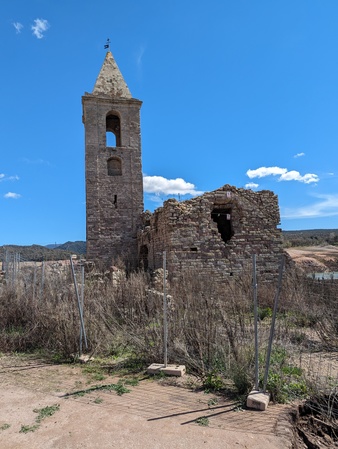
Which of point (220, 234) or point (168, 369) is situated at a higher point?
point (220, 234)

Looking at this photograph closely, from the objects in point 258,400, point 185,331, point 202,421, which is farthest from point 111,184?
point 202,421

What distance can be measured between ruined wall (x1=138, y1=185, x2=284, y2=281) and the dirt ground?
7946 millimetres

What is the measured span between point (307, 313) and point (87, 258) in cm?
1270

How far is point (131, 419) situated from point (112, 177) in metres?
15.9

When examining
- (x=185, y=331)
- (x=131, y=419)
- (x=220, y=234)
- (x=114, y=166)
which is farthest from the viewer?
(x=114, y=166)

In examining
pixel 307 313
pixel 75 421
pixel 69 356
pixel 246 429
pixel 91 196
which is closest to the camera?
pixel 246 429

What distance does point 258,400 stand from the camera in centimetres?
423

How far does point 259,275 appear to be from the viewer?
1383cm

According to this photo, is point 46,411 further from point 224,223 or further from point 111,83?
point 111,83

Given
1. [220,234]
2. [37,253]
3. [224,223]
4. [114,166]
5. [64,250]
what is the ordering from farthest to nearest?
[64,250] < [37,253] < [114,166] < [224,223] < [220,234]

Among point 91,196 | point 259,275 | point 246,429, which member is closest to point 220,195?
point 259,275

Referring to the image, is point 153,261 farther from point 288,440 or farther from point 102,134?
point 288,440

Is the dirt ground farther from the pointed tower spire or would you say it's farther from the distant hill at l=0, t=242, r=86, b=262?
the pointed tower spire

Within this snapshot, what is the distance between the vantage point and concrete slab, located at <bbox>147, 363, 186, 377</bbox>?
548 cm
